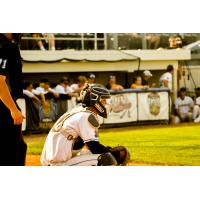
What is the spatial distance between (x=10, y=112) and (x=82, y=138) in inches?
40.9

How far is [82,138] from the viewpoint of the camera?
5.89 meters

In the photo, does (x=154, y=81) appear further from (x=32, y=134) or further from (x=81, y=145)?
(x=81, y=145)

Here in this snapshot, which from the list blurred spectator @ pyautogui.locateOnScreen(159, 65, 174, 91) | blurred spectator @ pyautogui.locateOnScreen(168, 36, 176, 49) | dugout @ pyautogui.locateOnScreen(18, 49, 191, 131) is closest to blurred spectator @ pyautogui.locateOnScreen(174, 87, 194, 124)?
dugout @ pyautogui.locateOnScreen(18, 49, 191, 131)

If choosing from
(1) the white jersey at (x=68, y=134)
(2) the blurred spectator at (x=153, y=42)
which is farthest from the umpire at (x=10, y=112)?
(2) the blurred spectator at (x=153, y=42)

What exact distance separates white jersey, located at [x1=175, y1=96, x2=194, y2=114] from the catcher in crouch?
5.51 meters

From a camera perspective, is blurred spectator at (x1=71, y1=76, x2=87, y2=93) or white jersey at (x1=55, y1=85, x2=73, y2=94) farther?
white jersey at (x1=55, y1=85, x2=73, y2=94)

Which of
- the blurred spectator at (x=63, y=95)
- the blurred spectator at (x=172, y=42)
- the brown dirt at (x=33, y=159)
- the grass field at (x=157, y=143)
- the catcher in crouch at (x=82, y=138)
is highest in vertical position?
the blurred spectator at (x=172, y=42)

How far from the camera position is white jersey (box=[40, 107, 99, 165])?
19.2ft

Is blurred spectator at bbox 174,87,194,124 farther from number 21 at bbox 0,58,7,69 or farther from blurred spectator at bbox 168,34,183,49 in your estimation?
number 21 at bbox 0,58,7,69

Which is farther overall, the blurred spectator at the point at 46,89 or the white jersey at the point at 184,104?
the blurred spectator at the point at 46,89

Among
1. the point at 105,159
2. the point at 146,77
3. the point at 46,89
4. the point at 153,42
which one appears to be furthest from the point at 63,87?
the point at 105,159

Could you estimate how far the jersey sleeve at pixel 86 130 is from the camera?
5.84m

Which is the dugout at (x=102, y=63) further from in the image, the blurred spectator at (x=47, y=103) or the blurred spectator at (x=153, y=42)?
the blurred spectator at (x=47, y=103)

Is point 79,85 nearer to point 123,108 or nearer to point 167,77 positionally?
point 123,108
